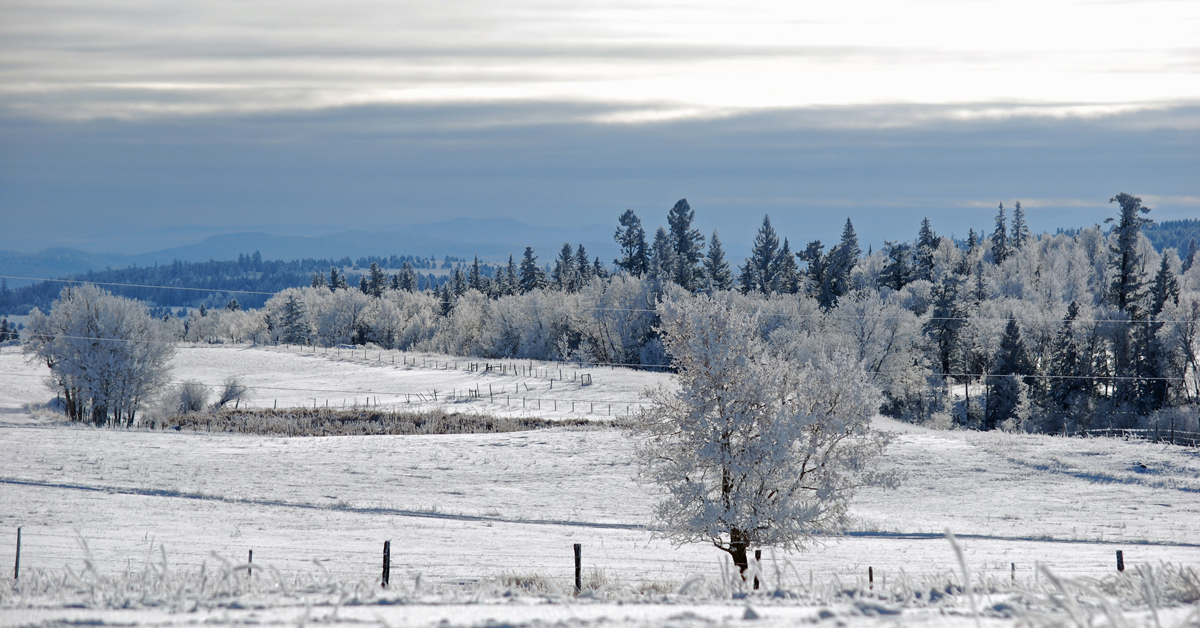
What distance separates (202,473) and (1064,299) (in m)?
103

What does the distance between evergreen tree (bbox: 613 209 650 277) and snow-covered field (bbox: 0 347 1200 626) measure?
62.7 meters

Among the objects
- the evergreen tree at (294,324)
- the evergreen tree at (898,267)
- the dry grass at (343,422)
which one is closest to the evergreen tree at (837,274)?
the evergreen tree at (898,267)

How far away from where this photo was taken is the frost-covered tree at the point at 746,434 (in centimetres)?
1744

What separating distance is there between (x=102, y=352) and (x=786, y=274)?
277 ft

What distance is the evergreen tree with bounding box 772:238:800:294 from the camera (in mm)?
108625

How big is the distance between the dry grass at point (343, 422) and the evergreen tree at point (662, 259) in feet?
133

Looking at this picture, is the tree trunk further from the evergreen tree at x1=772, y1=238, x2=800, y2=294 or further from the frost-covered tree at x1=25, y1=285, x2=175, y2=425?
the evergreen tree at x1=772, y1=238, x2=800, y2=294

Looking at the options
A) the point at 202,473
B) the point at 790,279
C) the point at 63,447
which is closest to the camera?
the point at 202,473

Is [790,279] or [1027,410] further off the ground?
[790,279]

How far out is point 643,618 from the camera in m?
5.20

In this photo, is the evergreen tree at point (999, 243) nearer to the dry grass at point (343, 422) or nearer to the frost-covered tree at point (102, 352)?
the dry grass at point (343, 422)

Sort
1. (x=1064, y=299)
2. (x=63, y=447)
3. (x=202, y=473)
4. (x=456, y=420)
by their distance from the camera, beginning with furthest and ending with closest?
(x=1064, y=299), (x=456, y=420), (x=63, y=447), (x=202, y=473)

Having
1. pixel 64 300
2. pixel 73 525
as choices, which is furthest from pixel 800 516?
pixel 64 300

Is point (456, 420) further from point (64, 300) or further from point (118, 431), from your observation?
point (64, 300)
